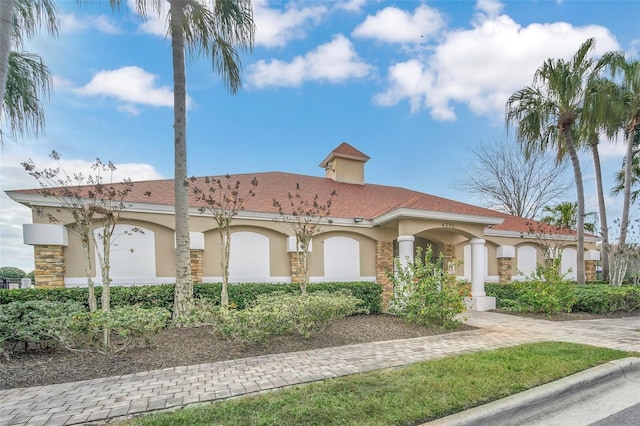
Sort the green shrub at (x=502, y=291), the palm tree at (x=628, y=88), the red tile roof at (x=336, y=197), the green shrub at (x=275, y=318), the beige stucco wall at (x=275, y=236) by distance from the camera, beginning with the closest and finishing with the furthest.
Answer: the green shrub at (x=275, y=318), the beige stucco wall at (x=275, y=236), the red tile roof at (x=336, y=197), the palm tree at (x=628, y=88), the green shrub at (x=502, y=291)

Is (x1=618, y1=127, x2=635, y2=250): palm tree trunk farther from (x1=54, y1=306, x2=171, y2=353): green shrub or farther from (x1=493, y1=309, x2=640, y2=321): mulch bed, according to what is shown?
(x1=54, y1=306, x2=171, y2=353): green shrub

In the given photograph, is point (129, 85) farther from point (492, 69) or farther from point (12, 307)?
point (492, 69)

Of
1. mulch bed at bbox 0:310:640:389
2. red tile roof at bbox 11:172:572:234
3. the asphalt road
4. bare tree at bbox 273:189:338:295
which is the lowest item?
mulch bed at bbox 0:310:640:389

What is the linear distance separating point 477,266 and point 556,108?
653 cm

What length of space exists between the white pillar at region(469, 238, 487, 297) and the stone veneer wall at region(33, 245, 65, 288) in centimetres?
1298

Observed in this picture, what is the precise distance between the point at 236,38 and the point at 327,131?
29.4 feet

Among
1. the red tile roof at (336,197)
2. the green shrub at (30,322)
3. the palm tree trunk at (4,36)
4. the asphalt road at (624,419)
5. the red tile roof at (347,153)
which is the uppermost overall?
the red tile roof at (347,153)

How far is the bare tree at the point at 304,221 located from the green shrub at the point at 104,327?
385 centimetres

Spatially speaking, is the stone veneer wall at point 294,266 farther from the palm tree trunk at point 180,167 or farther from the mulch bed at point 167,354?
the palm tree trunk at point 180,167

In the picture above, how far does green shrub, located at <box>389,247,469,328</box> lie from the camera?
7.17 meters

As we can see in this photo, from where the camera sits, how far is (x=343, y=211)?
39.2 ft

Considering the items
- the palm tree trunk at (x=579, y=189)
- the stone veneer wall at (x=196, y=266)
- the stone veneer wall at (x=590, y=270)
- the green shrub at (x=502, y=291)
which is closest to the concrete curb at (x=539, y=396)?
the green shrub at (x=502, y=291)

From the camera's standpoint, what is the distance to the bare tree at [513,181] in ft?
79.9

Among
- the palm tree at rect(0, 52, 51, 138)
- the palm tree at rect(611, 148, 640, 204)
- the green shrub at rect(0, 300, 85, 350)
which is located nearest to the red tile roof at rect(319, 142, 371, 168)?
the palm tree at rect(0, 52, 51, 138)
